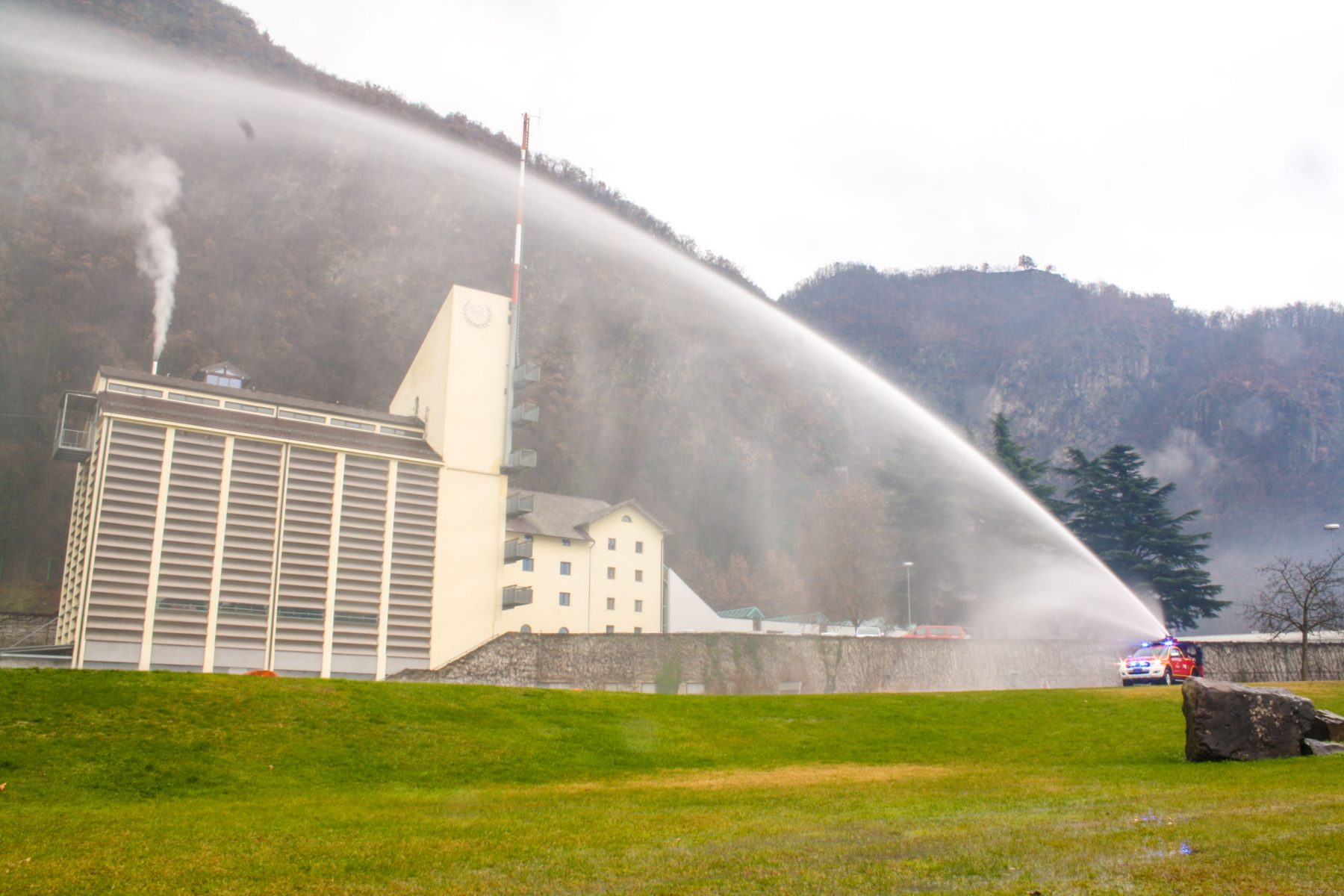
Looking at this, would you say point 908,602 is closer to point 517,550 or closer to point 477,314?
point 517,550

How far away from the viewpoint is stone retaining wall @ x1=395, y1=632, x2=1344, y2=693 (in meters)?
40.0

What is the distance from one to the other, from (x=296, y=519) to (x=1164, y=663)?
37276 millimetres

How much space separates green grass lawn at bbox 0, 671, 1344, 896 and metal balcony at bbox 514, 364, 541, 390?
33.5 m

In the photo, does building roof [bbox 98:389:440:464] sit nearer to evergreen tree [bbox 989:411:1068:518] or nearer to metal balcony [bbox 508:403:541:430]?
metal balcony [bbox 508:403:541:430]

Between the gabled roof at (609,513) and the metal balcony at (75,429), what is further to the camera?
the gabled roof at (609,513)

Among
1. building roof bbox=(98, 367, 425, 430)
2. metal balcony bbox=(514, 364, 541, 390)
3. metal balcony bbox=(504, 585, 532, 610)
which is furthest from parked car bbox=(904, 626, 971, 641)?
building roof bbox=(98, 367, 425, 430)

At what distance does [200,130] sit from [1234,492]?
571 feet

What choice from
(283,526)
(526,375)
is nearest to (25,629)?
(283,526)

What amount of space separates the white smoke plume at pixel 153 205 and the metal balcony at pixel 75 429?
3270 centimetres

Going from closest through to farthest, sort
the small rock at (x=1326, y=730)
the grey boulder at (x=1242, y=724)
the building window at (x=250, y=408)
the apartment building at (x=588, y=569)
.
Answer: the grey boulder at (x=1242, y=724) → the small rock at (x=1326, y=730) → the building window at (x=250, y=408) → the apartment building at (x=588, y=569)

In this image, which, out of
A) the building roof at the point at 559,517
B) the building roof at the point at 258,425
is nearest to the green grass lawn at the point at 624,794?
the building roof at the point at 258,425

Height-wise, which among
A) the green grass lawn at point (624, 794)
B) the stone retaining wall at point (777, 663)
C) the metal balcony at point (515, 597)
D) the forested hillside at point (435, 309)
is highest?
the forested hillside at point (435, 309)

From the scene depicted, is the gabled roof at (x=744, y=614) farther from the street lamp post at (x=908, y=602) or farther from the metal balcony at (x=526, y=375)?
→ the metal balcony at (x=526, y=375)

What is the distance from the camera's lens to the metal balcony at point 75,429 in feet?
158
